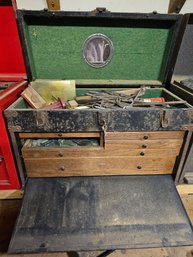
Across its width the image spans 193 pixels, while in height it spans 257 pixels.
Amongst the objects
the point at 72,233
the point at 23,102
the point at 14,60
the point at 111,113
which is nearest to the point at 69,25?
the point at 14,60

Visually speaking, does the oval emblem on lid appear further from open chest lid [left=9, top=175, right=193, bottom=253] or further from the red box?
open chest lid [left=9, top=175, right=193, bottom=253]

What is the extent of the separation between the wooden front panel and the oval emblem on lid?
61 centimetres

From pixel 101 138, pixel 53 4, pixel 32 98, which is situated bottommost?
pixel 101 138

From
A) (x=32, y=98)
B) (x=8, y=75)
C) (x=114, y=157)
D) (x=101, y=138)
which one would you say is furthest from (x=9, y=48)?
(x=114, y=157)

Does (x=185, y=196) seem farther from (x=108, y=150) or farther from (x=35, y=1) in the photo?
(x=35, y=1)

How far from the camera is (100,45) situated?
1.26 metres

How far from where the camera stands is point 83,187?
1063mm

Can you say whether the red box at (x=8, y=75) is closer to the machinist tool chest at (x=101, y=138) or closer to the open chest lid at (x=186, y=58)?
the machinist tool chest at (x=101, y=138)

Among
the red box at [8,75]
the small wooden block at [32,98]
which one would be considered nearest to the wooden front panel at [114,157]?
the red box at [8,75]

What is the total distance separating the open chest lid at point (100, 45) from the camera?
44.4 inches

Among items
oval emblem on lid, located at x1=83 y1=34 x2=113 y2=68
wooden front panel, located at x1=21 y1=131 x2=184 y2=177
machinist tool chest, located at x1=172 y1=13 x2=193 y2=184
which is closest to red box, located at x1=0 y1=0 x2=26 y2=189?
wooden front panel, located at x1=21 y1=131 x2=184 y2=177

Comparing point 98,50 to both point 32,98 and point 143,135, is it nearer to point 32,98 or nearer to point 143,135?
point 32,98

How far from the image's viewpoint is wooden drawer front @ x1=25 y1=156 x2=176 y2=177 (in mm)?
1069

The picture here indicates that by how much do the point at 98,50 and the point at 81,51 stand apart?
12 centimetres
